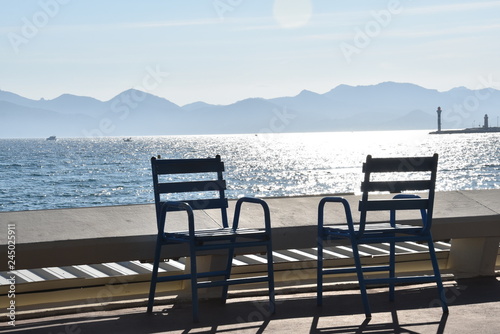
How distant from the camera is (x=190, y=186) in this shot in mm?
5820

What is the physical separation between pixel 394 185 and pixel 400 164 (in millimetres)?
171

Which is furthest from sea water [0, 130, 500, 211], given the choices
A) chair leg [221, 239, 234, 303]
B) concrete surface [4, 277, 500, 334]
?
concrete surface [4, 277, 500, 334]

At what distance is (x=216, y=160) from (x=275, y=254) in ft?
9.71

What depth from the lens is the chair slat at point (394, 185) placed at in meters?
5.38

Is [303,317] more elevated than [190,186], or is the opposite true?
[190,186]

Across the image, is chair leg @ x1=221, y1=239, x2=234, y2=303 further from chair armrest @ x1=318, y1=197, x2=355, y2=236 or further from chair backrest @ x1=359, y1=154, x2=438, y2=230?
chair backrest @ x1=359, y1=154, x2=438, y2=230

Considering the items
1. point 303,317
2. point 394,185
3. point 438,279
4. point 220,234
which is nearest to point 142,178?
point 438,279

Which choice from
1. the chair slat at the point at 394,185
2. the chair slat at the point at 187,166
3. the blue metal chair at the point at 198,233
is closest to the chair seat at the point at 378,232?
the chair slat at the point at 394,185

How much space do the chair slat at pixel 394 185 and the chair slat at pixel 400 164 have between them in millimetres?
92

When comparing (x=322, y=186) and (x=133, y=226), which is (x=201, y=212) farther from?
(x=322, y=186)

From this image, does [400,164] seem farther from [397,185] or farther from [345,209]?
[345,209]

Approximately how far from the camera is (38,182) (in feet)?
229

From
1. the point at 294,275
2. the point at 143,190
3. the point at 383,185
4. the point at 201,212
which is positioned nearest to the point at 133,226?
the point at 201,212

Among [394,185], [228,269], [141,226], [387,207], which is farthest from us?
[141,226]
